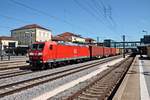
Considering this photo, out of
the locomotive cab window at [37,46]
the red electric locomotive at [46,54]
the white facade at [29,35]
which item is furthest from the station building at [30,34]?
the locomotive cab window at [37,46]

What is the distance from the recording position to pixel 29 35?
113125mm

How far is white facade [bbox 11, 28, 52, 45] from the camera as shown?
110 meters

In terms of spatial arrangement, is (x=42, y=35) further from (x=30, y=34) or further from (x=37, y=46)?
(x=37, y=46)

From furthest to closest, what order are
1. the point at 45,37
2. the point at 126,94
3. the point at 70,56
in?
the point at 45,37, the point at 70,56, the point at 126,94

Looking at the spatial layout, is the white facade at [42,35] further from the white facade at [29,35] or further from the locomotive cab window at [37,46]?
the locomotive cab window at [37,46]

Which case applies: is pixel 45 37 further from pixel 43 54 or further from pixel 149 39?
pixel 43 54

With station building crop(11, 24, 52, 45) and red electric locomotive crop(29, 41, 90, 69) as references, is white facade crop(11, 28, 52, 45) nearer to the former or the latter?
station building crop(11, 24, 52, 45)

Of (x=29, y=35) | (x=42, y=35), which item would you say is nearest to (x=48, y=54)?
(x=29, y=35)

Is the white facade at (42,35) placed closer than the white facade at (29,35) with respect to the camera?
No

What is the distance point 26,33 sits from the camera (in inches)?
4419

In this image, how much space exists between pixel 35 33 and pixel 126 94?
321ft

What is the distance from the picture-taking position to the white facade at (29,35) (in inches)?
4326

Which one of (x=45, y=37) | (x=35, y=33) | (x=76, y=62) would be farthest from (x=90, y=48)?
(x=45, y=37)

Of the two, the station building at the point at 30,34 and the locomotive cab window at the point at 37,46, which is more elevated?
the station building at the point at 30,34
